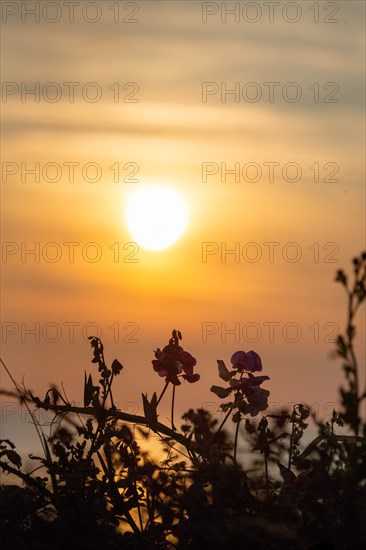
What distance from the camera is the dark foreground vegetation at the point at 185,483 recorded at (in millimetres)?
3508

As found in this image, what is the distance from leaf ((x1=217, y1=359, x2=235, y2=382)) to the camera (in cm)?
486

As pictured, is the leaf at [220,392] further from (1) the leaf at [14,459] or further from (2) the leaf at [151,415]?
(1) the leaf at [14,459]

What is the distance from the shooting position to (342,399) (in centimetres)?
314

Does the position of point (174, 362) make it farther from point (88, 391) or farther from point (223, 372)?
point (88, 391)

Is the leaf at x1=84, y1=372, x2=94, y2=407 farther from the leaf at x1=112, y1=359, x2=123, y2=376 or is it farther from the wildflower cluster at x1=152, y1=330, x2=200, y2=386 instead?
the wildflower cluster at x1=152, y1=330, x2=200, y2=386

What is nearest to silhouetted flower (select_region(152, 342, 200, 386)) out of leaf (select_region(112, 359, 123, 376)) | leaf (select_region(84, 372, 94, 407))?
leaf (select_region(112, 359, 123, 376))

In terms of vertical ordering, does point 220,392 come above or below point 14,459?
above

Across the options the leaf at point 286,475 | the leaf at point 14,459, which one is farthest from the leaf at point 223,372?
the leaf at point 14,459

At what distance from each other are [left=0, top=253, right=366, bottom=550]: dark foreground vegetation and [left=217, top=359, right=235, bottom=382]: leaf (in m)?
0.02

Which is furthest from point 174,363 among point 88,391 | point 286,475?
point 286,475

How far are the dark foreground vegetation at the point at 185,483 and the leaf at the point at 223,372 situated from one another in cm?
2

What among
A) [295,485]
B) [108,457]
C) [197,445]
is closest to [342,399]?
[295,485]

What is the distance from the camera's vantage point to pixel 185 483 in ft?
13.4

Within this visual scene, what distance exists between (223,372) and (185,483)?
2.91 feet
